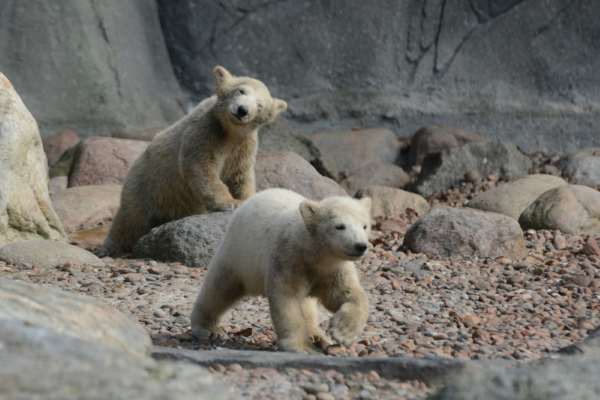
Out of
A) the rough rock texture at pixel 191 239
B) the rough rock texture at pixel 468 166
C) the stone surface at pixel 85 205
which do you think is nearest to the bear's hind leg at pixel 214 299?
the rough rock texture at pixel 191 239

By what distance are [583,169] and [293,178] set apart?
3.37 metres

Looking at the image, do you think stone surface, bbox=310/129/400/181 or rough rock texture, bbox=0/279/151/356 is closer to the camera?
rough rock texture, bbox=0/279/151/356

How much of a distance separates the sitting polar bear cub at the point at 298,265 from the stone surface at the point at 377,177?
5.72m

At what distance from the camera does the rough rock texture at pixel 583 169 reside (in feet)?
34.0

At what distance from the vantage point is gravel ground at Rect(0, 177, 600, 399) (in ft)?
13.8

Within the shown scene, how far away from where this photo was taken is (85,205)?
9.40 meters

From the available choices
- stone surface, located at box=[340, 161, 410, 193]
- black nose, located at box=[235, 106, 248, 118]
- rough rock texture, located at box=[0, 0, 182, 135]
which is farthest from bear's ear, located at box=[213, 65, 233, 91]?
rough rock texture, located at box=[0, 0, 182, 135]

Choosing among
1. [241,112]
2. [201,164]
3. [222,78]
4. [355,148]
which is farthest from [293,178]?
[355,148]

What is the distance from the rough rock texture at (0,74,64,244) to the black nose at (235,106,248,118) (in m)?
1.74

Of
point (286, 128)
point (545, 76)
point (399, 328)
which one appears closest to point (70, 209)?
point (286, 128)

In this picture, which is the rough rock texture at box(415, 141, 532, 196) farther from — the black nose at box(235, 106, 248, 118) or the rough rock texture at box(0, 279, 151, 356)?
the rough rock texture at box(0, 279, 151, 356)

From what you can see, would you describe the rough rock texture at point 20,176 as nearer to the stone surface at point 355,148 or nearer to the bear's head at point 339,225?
the bear's head at point 339,225

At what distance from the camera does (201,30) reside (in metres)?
12.8

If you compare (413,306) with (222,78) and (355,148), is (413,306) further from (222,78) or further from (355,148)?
(355,148)
